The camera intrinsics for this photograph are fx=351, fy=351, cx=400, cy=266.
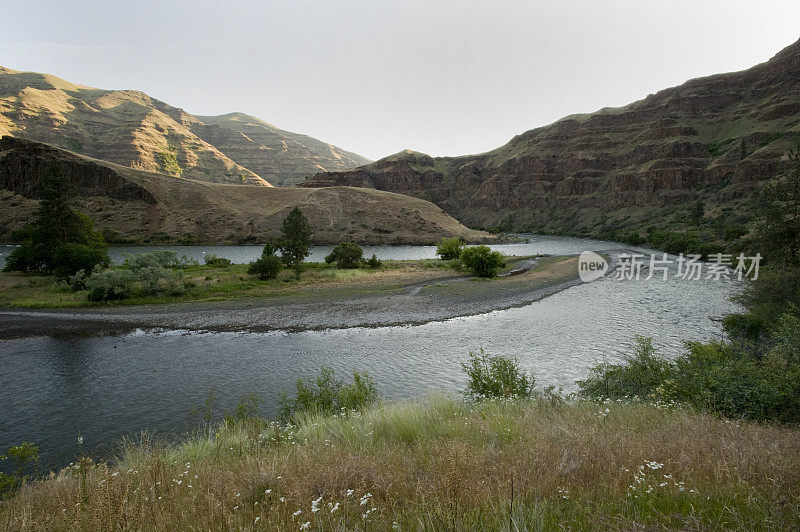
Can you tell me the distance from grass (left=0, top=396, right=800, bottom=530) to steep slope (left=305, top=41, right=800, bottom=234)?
79825 mm

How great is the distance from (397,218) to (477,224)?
229ft

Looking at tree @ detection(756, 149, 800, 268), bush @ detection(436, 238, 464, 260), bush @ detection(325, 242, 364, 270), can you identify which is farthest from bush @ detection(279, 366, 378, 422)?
bush @ detection(436, 238, 464, 260)

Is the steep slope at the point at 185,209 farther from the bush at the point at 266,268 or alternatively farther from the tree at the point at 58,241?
the bush at the point at 266,268

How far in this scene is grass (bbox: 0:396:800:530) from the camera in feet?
8.86

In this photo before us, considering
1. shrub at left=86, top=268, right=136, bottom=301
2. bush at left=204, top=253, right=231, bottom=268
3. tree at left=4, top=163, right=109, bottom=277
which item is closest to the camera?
shrub at left=86, top=268, right=136, bottom=301

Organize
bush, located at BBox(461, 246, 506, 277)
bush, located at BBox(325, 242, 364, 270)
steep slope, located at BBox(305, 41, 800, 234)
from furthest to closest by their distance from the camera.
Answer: steep slope, located at BBox(305, 41, 800, 234)
bush, located at BBox(325, 242, 364, 270)
bush, located at BBox(461, 246, 506, 277)

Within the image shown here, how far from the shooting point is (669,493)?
299 cm

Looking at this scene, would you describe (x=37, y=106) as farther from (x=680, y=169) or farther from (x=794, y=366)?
(x=680, y=169)

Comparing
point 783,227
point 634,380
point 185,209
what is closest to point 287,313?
point 634,380

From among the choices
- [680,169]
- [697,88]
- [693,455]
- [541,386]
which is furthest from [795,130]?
[693,455]

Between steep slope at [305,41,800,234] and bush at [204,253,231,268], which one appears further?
steep slope at [305,41,800,234]

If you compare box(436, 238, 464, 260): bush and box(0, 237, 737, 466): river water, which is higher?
box(436, 238, 464, 260): bush

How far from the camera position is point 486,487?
3020 mm
